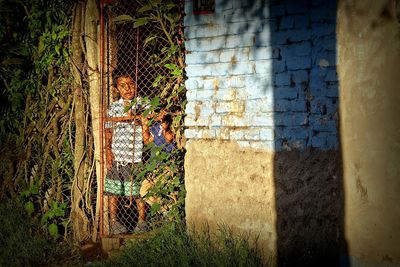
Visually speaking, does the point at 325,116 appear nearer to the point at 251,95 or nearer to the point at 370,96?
the point at 370,96

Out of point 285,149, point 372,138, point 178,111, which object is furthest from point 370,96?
point 178,111

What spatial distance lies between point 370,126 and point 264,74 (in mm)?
939

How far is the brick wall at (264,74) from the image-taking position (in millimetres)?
2664

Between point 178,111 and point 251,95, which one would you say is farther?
point 178,111

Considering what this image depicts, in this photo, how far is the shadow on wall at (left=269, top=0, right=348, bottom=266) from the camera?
266 cm

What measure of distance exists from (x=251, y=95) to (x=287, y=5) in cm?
80

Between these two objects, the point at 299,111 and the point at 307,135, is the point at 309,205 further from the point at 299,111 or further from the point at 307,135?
the point at 299,111

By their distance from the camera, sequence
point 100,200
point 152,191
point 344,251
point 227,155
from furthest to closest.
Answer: point 100,200 < point 152,191 < point 227,155 < point 344,251

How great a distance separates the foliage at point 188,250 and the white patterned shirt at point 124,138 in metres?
0.89

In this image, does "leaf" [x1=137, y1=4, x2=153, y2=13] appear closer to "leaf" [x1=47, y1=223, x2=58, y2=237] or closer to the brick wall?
the brick wall

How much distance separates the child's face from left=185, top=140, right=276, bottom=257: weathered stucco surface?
1087mm

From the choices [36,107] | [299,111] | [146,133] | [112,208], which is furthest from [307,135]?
[36,107]

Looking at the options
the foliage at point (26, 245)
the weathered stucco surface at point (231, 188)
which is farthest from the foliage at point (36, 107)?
the weathered stucco surface at point (231, 188)

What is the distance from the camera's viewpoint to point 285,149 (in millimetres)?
2783
